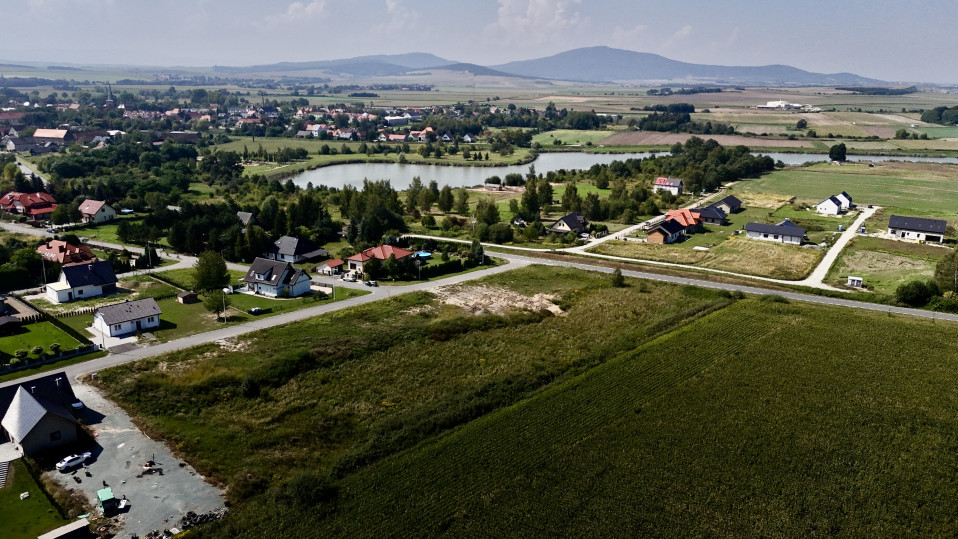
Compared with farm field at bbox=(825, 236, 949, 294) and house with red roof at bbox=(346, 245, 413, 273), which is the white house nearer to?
farm field at bbox=(825, 236, 949, 294)

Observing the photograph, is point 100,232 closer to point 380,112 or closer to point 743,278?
point 743,278

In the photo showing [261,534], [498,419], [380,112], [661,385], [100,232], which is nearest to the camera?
[261,534]

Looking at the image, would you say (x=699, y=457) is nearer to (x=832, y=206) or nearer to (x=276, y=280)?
(x=276, y=280)

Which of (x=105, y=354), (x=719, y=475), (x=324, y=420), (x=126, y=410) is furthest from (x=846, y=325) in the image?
(x=105, y=354)

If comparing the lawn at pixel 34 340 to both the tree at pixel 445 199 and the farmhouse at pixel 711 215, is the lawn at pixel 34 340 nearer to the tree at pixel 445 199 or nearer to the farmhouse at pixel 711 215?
the tree at pixel 445 199

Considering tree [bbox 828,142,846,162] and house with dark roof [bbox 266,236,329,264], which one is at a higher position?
tree [bbox 828,142,846,162]

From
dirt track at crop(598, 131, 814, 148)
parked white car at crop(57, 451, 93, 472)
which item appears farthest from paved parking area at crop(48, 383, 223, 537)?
dirt track at crop(598, 131, 814, 148)
